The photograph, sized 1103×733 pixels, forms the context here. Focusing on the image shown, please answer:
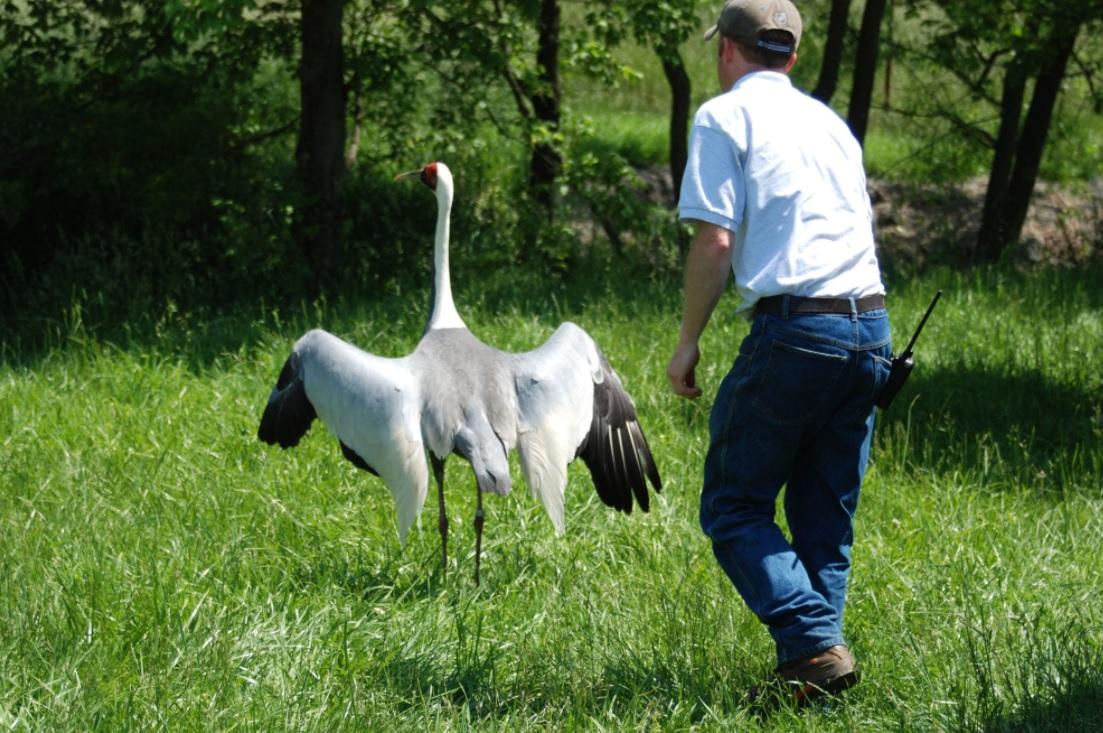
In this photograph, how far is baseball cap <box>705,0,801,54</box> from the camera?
3.67 metres

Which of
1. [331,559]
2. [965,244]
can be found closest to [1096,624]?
[331,559]

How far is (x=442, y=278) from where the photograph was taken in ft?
18.3

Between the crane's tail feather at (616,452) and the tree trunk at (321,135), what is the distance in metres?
→ 5.18

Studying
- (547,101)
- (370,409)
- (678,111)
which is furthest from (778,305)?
(678,111)

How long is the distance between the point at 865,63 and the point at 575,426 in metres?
7.04

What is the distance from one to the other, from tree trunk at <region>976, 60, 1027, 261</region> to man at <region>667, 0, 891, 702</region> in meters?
9.22

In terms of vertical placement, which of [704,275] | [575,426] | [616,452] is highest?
[704,275]

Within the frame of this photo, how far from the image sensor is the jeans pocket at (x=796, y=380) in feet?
11.8

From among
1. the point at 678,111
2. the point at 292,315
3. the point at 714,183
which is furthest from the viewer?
the point at 678,111

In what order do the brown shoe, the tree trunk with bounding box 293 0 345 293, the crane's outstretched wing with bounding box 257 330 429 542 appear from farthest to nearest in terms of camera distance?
the tree trunk with bounding box 293 0 345 293
the crane's outstretched wing with bounding box 257 330 429 542
the brown shoe

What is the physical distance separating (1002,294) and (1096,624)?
558 centimetres

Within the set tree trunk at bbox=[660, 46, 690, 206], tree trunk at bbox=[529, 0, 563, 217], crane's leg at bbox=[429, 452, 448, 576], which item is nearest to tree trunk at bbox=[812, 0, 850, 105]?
tree trunk at bbox=[660, 46, 690, 206]

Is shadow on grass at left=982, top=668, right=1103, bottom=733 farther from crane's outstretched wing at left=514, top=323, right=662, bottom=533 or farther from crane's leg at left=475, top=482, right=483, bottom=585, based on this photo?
crane's leg at left=475, top=482, right=483, bottom=585

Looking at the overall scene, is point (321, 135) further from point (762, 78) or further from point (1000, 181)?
point (762, 78)
